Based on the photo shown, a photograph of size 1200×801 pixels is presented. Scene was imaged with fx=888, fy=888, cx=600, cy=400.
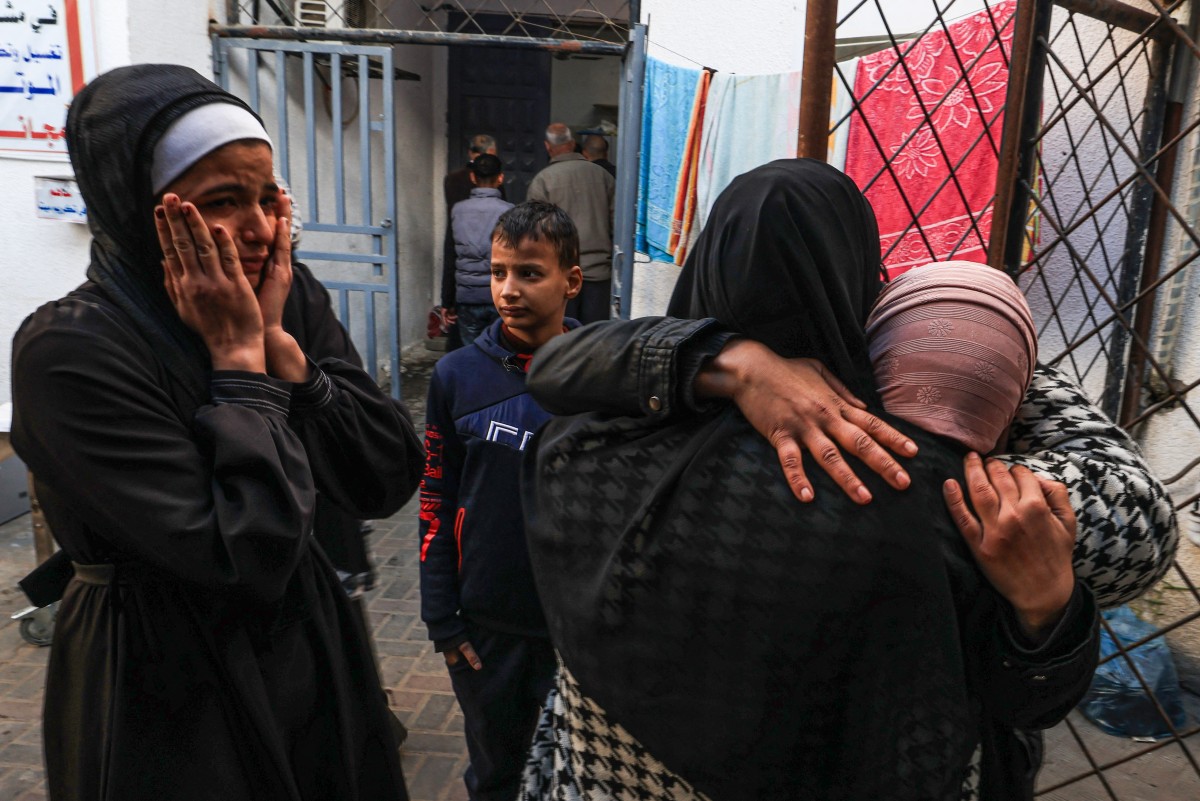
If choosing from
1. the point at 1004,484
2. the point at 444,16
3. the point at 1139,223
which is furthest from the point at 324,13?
the point at 1004,484

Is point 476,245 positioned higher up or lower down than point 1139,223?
lower down

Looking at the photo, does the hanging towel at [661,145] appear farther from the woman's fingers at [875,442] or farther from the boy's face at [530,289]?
the woman's fingers at [875,442]

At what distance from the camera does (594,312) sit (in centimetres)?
A: 612

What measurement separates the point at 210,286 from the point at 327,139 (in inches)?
231

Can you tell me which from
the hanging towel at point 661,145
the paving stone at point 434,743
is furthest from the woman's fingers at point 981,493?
the hanging towel at point 661,145

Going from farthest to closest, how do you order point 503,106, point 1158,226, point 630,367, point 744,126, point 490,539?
point 503,106
point 744,126
point 1158,226
point 490,539
point 630,367

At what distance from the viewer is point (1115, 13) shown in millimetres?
2562

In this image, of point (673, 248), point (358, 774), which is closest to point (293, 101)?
point (673, 248)

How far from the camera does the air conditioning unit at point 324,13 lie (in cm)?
582

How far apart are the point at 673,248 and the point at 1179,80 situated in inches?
96.1

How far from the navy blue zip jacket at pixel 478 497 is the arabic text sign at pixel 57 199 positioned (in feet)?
12.7

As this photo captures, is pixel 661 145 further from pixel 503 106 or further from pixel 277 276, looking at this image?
pixel 503 106

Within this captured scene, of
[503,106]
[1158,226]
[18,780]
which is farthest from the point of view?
[503,106]

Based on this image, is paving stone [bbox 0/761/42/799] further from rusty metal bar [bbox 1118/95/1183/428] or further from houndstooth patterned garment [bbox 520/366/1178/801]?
rusty metal bar [bbox 1118/95/1183/428]
